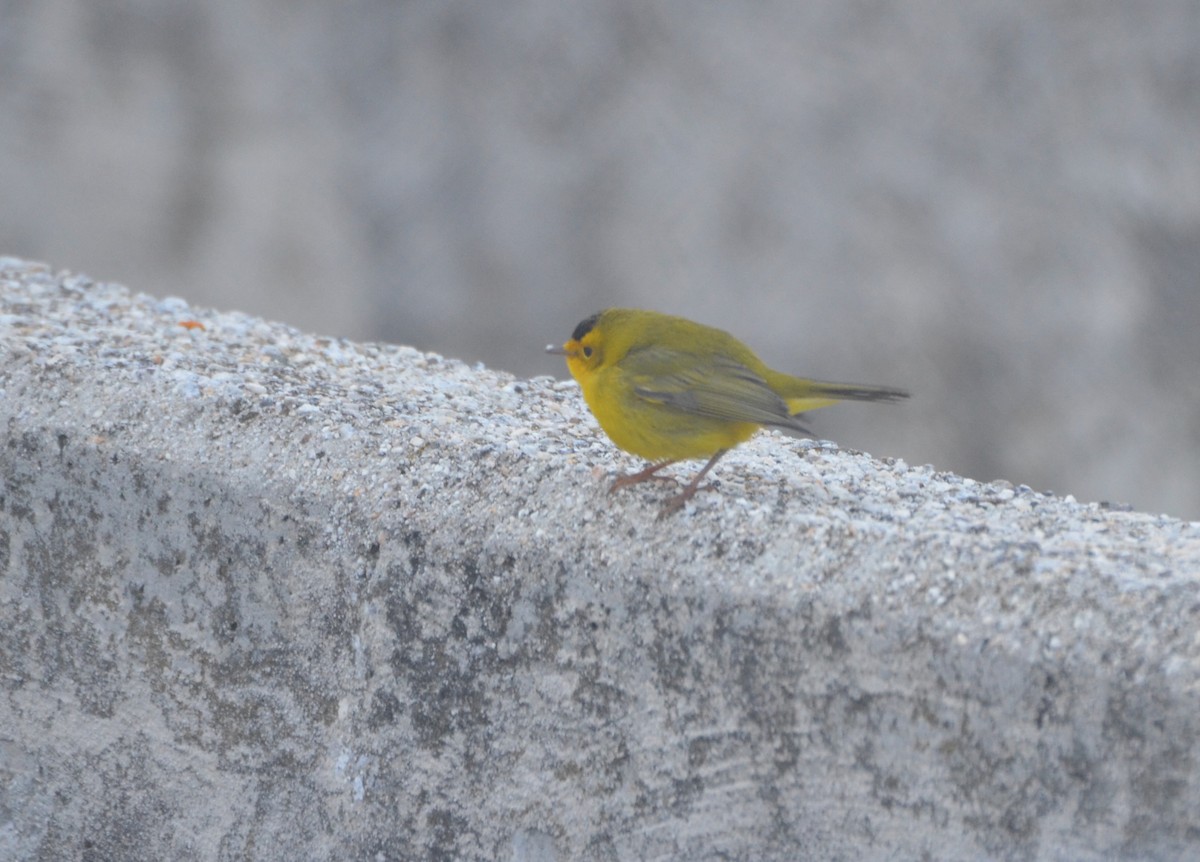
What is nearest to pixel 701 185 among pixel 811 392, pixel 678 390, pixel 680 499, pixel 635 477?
pixel 811 392

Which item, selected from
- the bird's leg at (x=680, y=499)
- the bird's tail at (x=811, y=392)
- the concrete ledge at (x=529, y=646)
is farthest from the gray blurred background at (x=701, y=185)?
the bird's leg at (x=680, y=499)

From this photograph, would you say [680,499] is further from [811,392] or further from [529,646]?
[811,392]

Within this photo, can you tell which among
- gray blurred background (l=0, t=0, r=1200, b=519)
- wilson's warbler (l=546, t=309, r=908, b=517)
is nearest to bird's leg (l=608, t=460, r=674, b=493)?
wilson's warbler (l=546, t=309, r=908, b=517)

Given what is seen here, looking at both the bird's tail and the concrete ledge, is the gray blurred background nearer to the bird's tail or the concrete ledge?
the bird's tail

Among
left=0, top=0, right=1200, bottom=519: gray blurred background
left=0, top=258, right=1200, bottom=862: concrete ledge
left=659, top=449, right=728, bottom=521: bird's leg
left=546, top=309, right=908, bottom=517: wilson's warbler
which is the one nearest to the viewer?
left=0, top=258, right=1200, bottom=862: concrete ledge

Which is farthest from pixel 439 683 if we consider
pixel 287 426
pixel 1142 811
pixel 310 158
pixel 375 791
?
pixel 310 158
